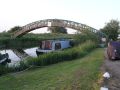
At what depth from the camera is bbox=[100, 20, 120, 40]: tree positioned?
135ft

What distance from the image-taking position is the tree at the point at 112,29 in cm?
4112

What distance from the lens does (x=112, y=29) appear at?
41.9 m

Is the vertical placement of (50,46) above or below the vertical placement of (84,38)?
below

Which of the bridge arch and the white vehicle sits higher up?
the bridge arch

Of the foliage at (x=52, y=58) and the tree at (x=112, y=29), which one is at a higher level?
the tree at (x=112, y=29)

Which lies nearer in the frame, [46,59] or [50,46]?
[46,59]

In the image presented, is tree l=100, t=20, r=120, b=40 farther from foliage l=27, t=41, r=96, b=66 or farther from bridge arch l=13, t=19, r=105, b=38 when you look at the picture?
foliage l=27, t=41, r=96, b=66

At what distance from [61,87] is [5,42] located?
3614cm

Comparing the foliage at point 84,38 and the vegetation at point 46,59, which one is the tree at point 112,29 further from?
the vegetation at point 46,59

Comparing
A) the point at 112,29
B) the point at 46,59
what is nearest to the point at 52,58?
the point at 46,59

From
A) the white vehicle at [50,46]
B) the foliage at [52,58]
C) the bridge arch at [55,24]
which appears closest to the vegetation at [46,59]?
the foliage at [52,58]

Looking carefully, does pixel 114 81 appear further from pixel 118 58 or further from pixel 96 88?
pixel 118 58

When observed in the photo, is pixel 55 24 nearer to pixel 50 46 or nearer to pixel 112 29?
pixel 112 29

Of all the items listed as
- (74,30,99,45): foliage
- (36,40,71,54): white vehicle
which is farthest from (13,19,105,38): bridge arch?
(36,40,71,54): white vehicle
